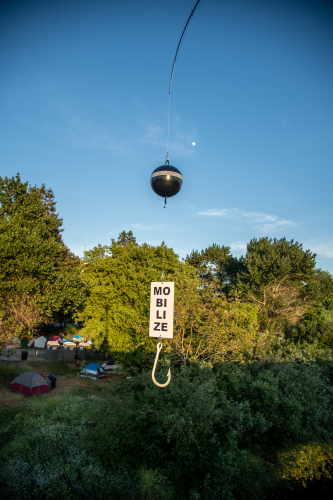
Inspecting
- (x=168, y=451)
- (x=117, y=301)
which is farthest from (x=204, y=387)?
(x=117, y=301)

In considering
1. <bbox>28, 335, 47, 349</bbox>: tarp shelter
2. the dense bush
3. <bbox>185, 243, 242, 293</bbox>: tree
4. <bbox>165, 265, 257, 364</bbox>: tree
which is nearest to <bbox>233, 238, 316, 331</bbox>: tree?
<bbox>185, 243, 242, 293</bbox>: tree

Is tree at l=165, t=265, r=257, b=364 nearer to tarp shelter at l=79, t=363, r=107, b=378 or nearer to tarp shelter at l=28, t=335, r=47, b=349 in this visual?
tarp shelter at l=79, t=363, r=107, b=378

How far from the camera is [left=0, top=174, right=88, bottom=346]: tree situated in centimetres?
1294

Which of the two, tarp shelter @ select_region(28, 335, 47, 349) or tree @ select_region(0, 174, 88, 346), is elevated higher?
tree @ select_region(0, 174, 88, 346)

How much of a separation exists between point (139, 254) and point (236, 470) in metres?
15.7

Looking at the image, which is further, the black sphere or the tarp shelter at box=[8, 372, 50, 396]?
the tarp shelter at box=[8, 372, 50, 396]

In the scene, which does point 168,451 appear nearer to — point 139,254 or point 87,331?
point 87,331

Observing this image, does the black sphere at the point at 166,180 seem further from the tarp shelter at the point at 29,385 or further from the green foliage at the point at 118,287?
the tarp shelter at the point at 29,385

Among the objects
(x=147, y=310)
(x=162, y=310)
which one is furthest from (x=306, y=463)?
(x=162, y=310)

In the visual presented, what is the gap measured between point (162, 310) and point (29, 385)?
548 inches

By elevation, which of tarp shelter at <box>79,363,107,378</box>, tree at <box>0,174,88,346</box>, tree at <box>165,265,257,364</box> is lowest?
tarp shelter at <box>79,363,107,378</box>

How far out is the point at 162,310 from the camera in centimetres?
533

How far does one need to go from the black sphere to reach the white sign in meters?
2.04

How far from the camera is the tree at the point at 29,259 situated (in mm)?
12938
